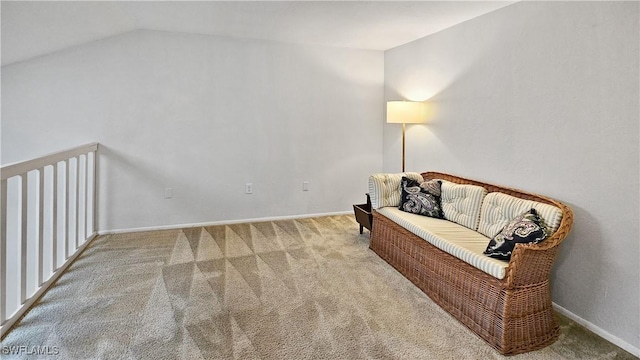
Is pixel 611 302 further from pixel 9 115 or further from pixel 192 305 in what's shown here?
pixel 9 115

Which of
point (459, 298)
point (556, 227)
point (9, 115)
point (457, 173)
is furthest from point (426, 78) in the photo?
Answer: point (9, 115)

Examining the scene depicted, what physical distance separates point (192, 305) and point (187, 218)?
1.97 meters

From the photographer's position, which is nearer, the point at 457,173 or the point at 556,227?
the point at 556,227

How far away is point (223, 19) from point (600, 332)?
12.6 feet

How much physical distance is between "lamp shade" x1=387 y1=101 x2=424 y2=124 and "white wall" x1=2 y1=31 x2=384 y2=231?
37.2 inches

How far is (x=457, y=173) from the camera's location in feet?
11.5

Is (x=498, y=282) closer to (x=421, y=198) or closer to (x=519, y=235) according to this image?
(x=519, y=235)

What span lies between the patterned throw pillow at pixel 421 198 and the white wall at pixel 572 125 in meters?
0.38

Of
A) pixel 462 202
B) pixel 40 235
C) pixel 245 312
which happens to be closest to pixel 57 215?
pixel 40 235

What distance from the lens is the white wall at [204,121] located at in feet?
12.1

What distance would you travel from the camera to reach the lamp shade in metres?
3.89

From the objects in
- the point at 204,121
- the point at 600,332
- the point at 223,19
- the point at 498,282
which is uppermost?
the point at 223,19

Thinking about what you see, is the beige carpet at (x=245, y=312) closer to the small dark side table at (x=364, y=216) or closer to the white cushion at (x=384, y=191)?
the small dark side table at (x=364, y=216)

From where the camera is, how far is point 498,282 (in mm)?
2027
